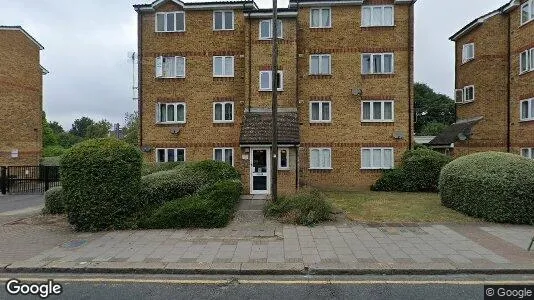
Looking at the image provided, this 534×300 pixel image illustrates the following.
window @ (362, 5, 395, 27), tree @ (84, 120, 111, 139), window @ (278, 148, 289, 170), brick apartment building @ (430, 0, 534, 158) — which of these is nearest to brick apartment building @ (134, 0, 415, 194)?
window @ (362, 5, 395, 27)

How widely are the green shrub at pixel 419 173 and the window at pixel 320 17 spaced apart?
8.54m

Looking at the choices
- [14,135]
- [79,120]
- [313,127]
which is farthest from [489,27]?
[79,120]

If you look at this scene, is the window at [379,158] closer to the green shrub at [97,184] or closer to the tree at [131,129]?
the green shrub at [97,184]

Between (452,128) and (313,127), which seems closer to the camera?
(313,127)

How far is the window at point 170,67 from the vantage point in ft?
64.3

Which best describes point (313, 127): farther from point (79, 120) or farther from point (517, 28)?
point (79, 120)

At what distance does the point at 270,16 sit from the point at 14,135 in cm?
1937

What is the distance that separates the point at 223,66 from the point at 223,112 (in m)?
2.57

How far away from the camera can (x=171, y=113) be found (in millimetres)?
19719

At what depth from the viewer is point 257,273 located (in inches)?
245

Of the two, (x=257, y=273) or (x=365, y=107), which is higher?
(x=365, y=107)

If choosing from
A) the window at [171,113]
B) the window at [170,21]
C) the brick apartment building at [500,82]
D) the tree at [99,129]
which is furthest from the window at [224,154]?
the tree at [99,129]

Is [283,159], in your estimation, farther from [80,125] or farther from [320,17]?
→ [80,125]

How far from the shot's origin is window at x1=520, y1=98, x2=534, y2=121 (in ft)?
60.0
